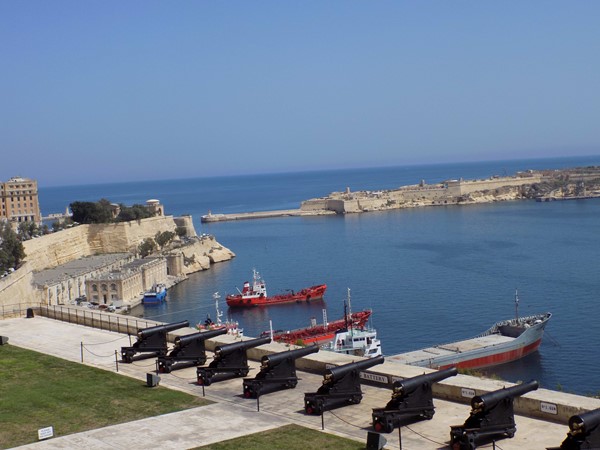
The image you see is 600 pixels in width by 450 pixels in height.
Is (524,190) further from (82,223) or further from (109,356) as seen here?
(109,356)

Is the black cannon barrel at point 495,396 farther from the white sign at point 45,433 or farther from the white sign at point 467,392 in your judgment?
the white sign at point 45,433

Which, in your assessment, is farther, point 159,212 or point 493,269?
point 159,212

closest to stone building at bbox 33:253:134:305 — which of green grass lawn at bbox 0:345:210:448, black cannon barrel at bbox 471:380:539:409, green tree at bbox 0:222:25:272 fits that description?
green tree at bbox 0:222:25:272

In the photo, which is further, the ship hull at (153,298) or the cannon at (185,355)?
the ship hull at (153,298)

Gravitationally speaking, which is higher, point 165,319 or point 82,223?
point 82,223

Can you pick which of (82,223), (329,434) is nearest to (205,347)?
(329,434)

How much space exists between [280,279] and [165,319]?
14.8 m

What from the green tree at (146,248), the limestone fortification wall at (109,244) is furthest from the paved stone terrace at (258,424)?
the green tree at (146,248)

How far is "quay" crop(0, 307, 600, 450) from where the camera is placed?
26.0ft

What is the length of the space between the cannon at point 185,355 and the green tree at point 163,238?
54971mm

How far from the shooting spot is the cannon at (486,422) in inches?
288

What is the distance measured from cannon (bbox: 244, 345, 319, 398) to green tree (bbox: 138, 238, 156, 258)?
52700mm

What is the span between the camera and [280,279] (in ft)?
182

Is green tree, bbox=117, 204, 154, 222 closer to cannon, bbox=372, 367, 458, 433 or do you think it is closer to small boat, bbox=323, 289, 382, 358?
small boat, bbox=323, 289, 382, 358
